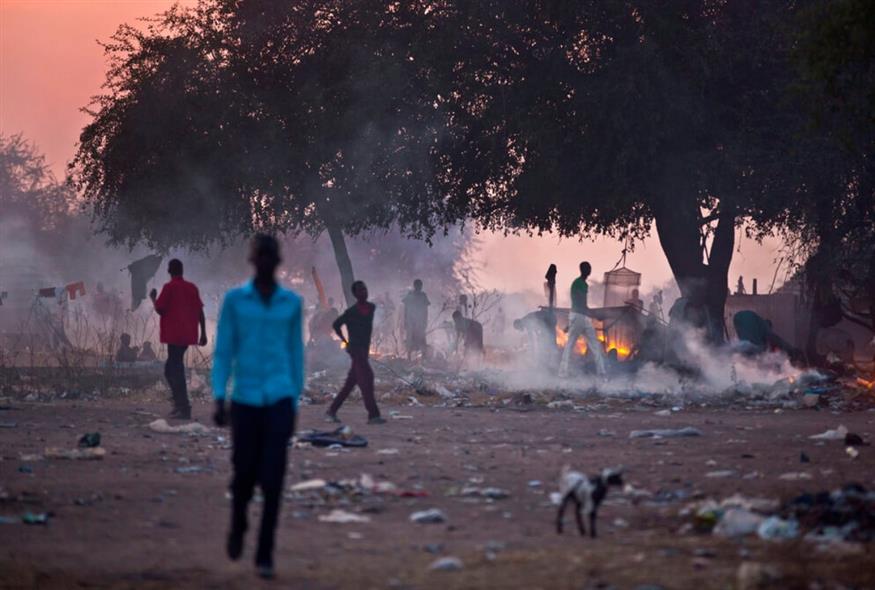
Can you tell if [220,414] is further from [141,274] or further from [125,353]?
[141,274]

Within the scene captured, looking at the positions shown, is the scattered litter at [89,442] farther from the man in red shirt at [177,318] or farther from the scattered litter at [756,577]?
the scattered litter at [756,577]

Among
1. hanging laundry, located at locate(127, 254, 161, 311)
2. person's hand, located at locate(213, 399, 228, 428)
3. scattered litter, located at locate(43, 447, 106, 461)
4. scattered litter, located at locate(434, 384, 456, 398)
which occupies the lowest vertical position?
scattered litter, located at locate(43, 447, 106, 461)

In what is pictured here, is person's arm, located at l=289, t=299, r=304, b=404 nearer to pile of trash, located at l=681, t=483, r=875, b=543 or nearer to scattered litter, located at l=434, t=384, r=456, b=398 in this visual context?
pile of trash, located at l=681, t=483, r=875, b=543

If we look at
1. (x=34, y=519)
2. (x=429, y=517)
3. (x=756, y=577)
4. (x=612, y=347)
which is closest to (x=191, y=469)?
(x=34, y=519)

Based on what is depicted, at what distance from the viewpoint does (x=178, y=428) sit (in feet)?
49.5

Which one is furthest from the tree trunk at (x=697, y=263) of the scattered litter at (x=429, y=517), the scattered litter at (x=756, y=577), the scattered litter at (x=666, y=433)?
the scattered litter at (x=756, y=577)

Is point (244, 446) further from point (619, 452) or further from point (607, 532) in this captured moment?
point (619, 452)

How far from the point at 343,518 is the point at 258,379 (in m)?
1.91

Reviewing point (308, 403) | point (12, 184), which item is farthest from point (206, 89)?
point (12, 184)

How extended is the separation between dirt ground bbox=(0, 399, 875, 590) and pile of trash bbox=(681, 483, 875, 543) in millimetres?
139

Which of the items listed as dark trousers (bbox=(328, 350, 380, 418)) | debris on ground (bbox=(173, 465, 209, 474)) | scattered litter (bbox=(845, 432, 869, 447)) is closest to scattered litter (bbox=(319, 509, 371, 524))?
debris on ground (bbox=(173, 465, 209, 474))

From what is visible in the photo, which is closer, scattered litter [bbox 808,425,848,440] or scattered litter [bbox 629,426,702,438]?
scattered litter [bbox 808,425,848,440]

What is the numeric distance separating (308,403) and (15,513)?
11665 mm

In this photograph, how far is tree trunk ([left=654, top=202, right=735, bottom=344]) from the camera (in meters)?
26.2
